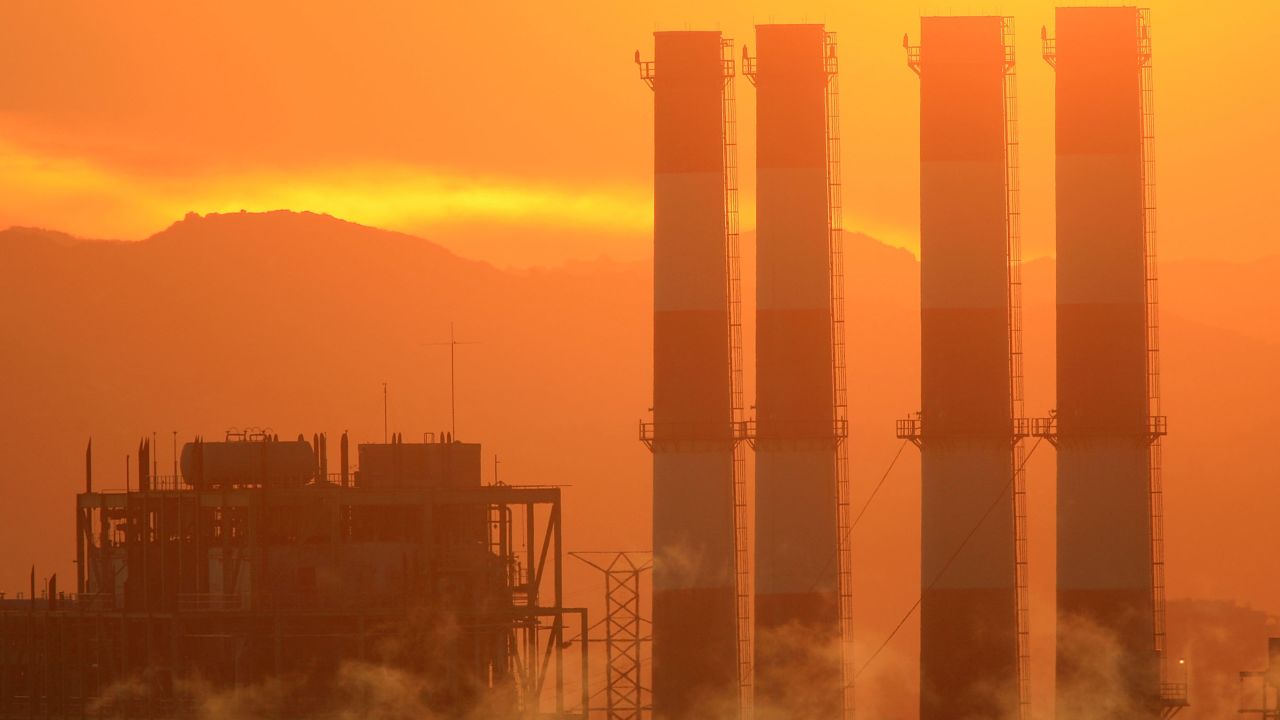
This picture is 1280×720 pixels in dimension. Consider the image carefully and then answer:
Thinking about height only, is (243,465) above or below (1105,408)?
below

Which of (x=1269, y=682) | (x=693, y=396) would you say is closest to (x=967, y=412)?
(x=693, y=396)

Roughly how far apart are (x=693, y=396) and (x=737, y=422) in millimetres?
1591

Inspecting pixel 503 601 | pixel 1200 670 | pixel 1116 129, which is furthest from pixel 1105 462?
pixel 1200 670

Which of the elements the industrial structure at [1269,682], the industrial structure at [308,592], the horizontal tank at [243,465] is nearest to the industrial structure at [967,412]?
the industrial structure at [1269,682]

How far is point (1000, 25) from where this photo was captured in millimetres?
68812

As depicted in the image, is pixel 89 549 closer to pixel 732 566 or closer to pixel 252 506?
pixel 252 506

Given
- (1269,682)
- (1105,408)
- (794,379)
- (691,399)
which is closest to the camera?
(1269,682)

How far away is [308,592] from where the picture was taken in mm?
66812

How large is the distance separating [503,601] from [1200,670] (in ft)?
281

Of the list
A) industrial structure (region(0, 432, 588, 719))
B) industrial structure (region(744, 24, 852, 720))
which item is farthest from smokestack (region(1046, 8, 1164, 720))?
industrial structure (region(0, 432, 588, 719))

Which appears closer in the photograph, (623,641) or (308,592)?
(308,592)

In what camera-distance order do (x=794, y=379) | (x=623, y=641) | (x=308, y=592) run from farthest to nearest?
(x=794, y=379) < (x=623, y=641) < (x=308, y=592)

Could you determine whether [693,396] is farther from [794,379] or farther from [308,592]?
[308,592]

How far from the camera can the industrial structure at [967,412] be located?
6738 centimetres
